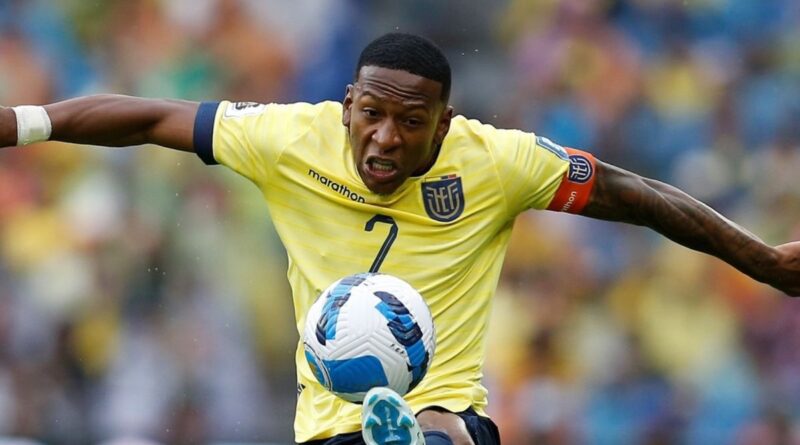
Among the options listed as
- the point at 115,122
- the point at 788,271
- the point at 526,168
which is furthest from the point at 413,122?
the point at 788,271

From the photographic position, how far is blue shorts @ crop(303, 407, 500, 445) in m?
5.58

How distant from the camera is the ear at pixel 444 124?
5.66 metres

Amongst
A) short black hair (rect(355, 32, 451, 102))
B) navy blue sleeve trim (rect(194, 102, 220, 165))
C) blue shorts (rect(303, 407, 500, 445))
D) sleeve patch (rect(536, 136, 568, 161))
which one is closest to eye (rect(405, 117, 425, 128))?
short black hair (rect(355, 32, 451, 102))

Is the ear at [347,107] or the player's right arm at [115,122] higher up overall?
the ear at [347,107]

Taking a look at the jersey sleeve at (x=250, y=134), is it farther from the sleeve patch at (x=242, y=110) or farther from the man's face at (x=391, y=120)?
the man's face at (x=391, y=120)

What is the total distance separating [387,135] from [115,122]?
1.13 m

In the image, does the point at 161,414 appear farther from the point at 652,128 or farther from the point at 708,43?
the point at 708,43

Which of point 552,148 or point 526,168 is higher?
point 552,148

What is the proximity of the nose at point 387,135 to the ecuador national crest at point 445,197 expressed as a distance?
0.38 m

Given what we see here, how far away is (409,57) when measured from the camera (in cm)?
548

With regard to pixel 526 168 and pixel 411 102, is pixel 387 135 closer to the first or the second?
pixel 411 102

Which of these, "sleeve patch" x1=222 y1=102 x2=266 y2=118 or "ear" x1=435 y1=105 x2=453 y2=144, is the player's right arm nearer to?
"sleeve patch" x1=222 y1=102 x2=266 y2=118

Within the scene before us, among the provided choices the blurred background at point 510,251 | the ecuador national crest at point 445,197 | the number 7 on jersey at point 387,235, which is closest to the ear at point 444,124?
the ecuador national crest at point 445,197

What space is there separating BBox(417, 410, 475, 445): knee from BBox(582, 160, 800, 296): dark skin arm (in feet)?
3.51
